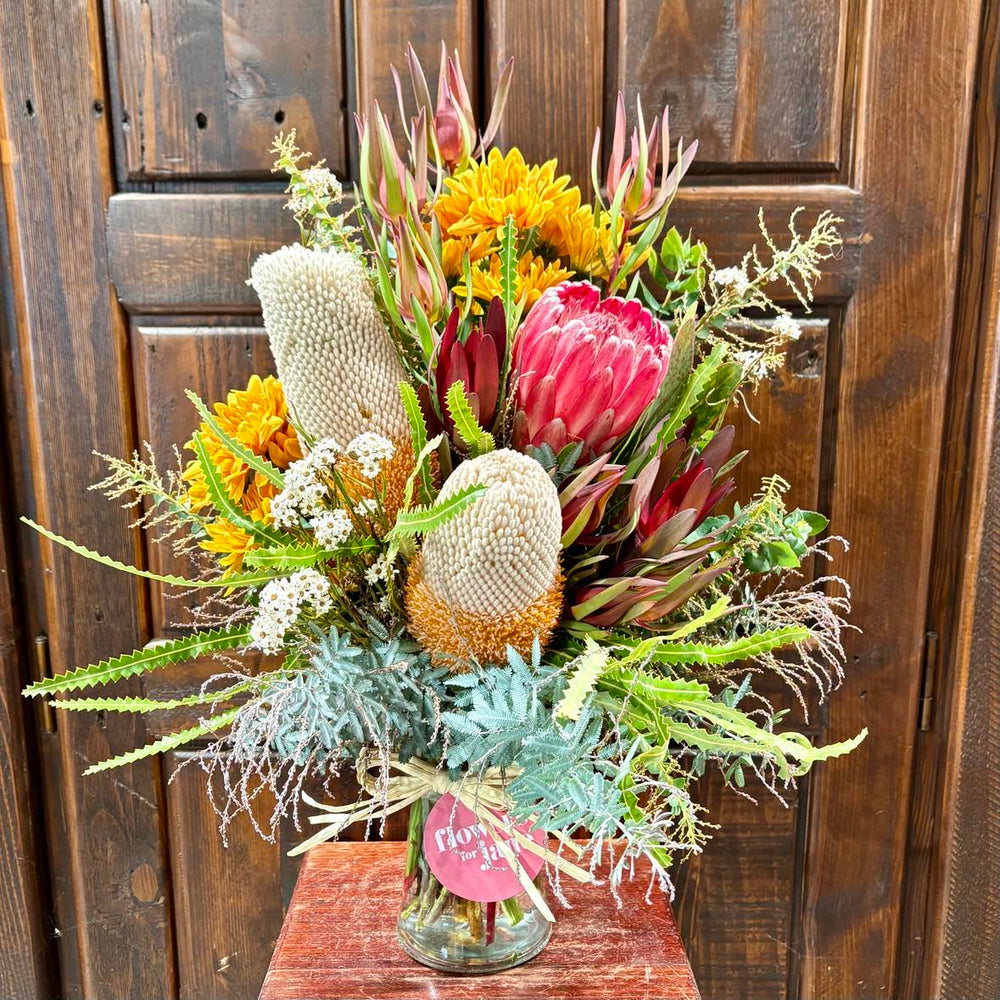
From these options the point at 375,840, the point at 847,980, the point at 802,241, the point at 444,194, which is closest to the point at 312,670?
the point at 444,194

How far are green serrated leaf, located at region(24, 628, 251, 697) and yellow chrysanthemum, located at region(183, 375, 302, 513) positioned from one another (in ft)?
0.30

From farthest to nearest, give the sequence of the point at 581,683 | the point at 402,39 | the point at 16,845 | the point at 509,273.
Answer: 1. the point at 16,845
2. the point at 402,39
3. the point at 509,273
4. the point at 581,683

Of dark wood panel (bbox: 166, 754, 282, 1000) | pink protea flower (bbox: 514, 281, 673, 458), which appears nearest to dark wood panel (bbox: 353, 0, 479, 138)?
pink protea flower (bbox: 514, 281, 673, 458)

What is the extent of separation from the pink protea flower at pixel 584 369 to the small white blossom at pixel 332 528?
0.12m

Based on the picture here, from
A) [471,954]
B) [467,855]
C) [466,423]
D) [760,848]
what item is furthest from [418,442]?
[760,848]

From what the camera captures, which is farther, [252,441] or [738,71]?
[738,71]

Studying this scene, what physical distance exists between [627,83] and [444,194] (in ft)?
0.91

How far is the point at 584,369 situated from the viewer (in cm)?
49

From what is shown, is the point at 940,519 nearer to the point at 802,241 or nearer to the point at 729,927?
the point at 802,241

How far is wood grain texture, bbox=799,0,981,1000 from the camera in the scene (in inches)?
30.2

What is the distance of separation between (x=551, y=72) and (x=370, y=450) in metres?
0.47

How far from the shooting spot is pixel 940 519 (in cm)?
83

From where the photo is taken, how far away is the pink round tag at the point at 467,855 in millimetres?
566

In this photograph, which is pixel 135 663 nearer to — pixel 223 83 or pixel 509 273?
pixel 509 273
